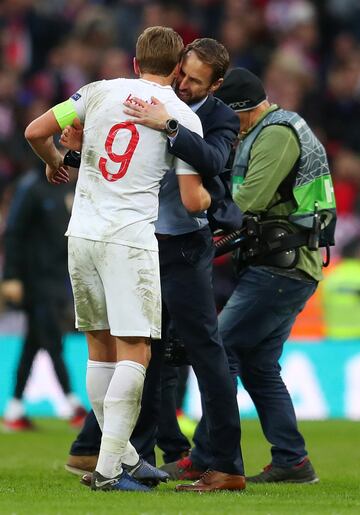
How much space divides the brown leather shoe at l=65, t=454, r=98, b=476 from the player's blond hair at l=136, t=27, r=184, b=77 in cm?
239

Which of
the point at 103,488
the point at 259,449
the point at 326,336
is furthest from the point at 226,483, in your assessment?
the point at 326,336

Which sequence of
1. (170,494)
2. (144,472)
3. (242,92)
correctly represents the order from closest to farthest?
(170,494) < (144,472) < (242,92)

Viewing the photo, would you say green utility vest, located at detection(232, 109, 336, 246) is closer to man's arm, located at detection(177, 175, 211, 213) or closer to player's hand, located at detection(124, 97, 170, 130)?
man's arm, located at detection(177, 175, 211, 213)

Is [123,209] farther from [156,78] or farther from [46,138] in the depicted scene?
[156,78]

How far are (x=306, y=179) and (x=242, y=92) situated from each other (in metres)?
0.65

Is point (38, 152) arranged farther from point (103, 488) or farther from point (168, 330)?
point (103, 488)

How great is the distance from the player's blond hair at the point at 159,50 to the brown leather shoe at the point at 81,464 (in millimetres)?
2390

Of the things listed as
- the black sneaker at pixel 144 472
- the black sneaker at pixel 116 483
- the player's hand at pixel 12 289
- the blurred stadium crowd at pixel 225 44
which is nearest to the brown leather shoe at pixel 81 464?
the black sneaker at pixel 144 472

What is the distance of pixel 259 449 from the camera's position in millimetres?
9828

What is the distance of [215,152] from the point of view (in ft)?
21.1

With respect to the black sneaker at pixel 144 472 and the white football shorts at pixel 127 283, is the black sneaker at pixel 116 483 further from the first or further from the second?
the white football shorts at pixel 127 283

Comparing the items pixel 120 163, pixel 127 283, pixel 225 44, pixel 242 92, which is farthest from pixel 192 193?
pixel 225 44

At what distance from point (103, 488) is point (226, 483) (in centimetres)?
68

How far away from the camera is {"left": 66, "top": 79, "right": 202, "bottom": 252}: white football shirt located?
6.33 meters
